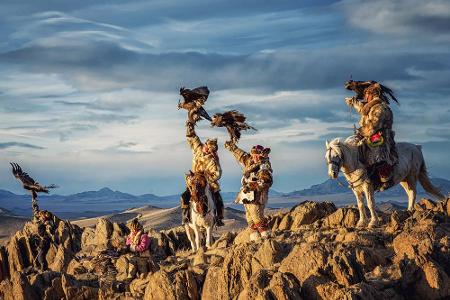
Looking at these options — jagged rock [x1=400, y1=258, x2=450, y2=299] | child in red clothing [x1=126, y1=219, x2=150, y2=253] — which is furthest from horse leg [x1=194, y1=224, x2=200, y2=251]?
jagged rock [x1=400, y1=258, x2=450, y2=299]

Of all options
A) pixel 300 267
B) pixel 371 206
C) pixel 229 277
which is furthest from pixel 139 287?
pixel 371 206

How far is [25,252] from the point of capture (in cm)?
3138

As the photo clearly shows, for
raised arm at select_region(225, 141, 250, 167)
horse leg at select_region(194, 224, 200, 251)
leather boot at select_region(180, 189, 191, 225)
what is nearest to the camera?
→ raised arm at select_region(225, 141, 250, 167)

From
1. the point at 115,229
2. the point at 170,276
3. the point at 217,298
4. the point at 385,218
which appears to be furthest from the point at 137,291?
the point at 115,229

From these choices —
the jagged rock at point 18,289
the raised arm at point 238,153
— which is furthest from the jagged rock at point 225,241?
the jagged rock at point 18,289

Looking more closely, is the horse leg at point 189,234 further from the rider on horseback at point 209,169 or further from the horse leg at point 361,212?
the horse leg at point 361,212

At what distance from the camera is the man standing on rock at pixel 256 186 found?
23953 millimetres

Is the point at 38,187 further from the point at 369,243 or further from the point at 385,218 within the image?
the point at 369,243

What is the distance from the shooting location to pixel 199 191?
25391 mm

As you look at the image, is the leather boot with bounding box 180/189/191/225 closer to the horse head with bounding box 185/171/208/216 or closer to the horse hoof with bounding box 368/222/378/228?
the horse head with bounding box 185/171/208/216

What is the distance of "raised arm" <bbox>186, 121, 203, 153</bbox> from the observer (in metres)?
26.5

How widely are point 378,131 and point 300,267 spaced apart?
835 cm

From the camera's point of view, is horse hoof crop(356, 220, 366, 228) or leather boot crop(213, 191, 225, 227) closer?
horse hoof crop(356, 220, 366, 228)

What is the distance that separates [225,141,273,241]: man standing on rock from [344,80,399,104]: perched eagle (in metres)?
3.13
